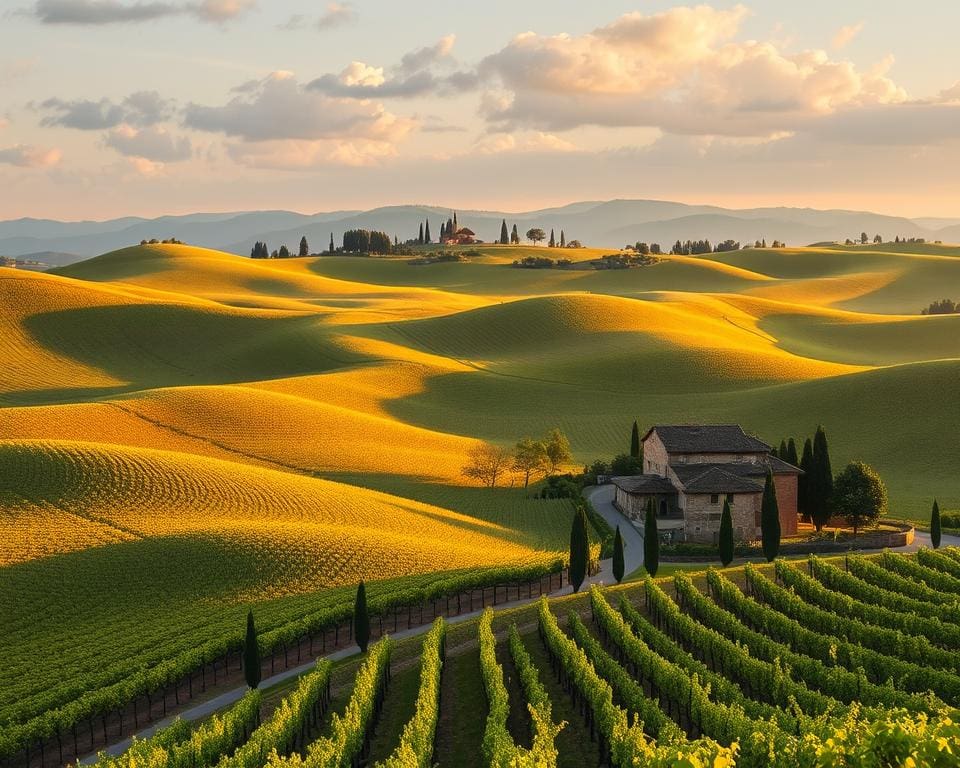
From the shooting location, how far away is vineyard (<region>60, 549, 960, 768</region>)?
24.4 meters

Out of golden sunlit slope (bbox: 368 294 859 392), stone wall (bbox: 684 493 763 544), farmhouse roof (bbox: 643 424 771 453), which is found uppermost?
golden sunlit slope (bbox: 368 294 859 392)

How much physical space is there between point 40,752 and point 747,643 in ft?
88.7

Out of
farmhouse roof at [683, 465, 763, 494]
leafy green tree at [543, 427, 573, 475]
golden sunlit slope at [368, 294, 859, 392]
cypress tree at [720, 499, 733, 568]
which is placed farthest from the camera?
golden sunlit slope at [368, 294, 859, 392]

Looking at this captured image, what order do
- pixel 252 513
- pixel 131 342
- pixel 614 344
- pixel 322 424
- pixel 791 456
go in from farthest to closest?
pixel 614 344, pixel 131 342, pixel 322 424, pixel 791 456, pixel 252 513

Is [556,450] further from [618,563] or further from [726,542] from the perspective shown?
[618,563]

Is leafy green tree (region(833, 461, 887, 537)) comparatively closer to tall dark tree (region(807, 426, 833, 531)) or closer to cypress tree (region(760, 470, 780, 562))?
tall dark tree (region(807, 426, 833, 531))

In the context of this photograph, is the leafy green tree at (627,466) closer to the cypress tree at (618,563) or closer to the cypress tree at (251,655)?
the cypress tree at (618,563)

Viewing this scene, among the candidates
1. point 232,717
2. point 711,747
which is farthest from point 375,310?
point 711,747

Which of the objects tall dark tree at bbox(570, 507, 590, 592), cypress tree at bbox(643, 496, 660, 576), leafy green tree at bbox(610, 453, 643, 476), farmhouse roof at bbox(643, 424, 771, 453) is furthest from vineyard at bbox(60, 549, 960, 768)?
leafy green tree at bbox(610, 453, 643, 476)

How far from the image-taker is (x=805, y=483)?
7062 centimetres

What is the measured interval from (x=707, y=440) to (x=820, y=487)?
876 cm

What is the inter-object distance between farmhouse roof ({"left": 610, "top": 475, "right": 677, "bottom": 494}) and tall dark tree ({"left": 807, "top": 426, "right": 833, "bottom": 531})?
9626mm

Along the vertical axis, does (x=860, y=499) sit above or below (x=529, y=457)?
above

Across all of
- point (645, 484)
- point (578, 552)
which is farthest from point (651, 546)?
point (645, 484)
